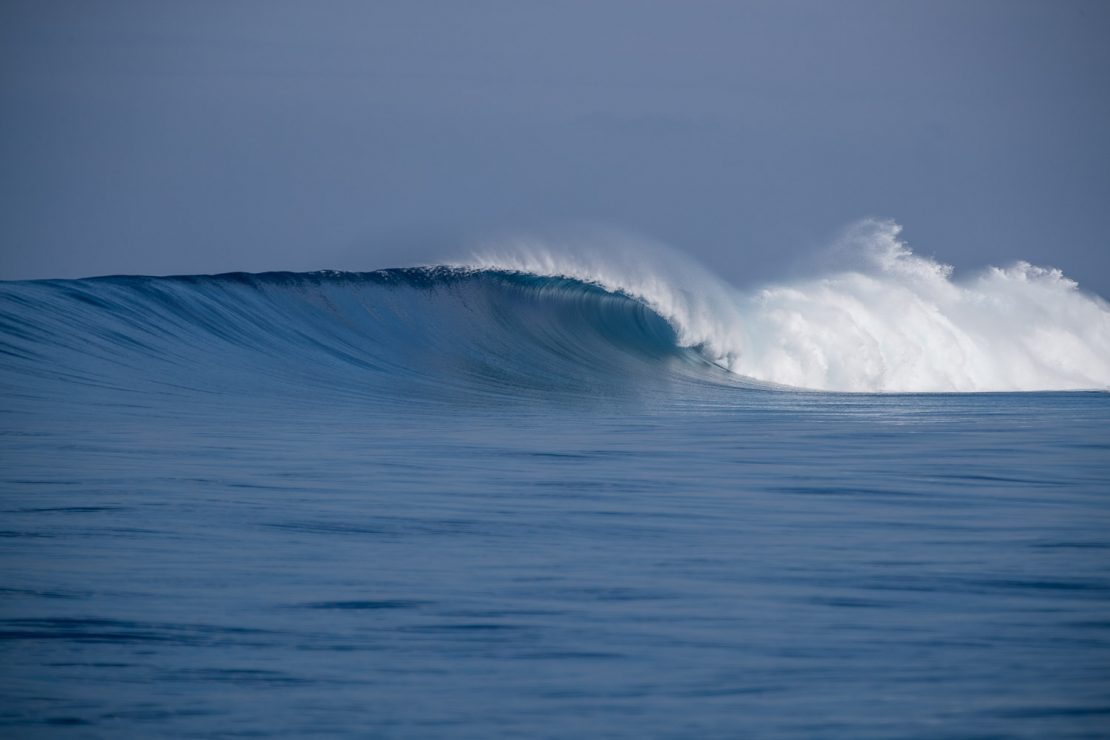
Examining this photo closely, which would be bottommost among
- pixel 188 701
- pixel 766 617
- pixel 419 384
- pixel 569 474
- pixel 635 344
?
pixel 188 701

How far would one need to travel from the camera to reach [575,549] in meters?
5.07

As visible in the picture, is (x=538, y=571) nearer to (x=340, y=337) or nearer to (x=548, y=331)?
(x=340, y=337)

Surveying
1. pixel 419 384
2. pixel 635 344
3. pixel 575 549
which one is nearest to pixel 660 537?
pixel 575 549

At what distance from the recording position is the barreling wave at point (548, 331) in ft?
40.9

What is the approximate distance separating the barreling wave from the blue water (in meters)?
1.70

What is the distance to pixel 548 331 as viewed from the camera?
1695 cm

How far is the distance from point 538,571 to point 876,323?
53.0ft

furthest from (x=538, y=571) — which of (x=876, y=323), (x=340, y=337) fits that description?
(x=876, y=323)

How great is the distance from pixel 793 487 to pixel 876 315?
14153mm

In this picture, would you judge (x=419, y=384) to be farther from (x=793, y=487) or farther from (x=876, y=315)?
(x=876, y=315)

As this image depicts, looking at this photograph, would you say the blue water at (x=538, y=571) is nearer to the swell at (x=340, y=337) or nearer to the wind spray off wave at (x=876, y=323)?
the swell at (x=340, y=337)

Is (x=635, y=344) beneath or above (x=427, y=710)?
above

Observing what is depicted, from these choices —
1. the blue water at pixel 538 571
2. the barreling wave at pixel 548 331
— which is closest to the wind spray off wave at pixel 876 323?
the barreling wave at pixel 548 331

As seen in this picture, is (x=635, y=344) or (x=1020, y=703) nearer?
(x=1020, y=703)
